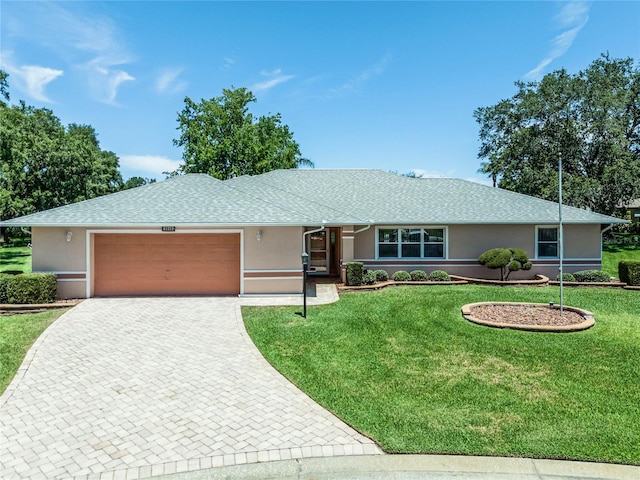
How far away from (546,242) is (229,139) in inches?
1140

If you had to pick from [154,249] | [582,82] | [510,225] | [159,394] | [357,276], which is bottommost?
[159,394]

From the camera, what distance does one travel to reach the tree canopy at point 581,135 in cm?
2786

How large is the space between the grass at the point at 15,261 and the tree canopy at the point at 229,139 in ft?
49.0

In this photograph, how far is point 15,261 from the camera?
1077 inches

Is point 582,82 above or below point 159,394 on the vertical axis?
above

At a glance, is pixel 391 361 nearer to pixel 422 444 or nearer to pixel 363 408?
pixel 363 408

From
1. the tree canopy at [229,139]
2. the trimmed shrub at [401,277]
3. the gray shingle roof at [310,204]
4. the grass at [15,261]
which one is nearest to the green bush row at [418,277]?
the trimmed shrub at [401,277]

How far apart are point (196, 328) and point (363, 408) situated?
18.3ft

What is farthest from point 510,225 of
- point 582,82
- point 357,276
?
point 582,82

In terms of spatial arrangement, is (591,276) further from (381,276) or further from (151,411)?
(151,411)

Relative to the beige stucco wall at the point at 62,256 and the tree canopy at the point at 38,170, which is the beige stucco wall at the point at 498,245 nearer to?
the beige stucco wall at the point at 62,256

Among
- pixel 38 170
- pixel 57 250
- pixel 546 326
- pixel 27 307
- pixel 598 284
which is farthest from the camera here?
pixel 38 170

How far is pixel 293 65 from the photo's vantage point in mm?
20328

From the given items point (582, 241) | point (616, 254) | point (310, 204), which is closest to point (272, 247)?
point (310, 204)
